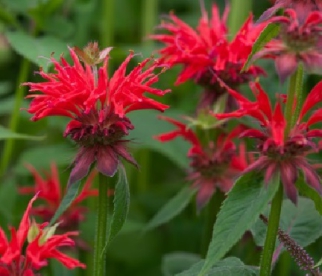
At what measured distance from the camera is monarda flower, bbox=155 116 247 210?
4.15ft

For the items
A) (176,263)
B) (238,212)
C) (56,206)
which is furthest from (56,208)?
(238,212)

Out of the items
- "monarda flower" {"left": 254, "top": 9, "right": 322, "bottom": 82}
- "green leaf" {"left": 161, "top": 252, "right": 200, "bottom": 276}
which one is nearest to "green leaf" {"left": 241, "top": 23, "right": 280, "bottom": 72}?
"monarda flower" {"left": 254, "top": 9, "right": 322, "bottom": 82}

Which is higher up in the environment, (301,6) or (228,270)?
(301,6)

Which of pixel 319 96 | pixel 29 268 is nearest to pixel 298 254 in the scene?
pixel 319 96

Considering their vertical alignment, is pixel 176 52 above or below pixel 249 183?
above

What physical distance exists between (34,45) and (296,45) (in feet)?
1.65

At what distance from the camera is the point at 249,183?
2.97 feet

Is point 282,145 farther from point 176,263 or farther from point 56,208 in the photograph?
point 56,208

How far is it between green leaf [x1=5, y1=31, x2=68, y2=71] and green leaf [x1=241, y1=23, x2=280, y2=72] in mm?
403

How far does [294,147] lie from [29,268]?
1.08 feet

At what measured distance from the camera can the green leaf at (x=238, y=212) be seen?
0.84 metres

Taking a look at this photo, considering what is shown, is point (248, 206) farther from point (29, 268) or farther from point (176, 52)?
point (176, 52)

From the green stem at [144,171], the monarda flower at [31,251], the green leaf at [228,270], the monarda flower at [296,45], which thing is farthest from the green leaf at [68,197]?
the green stem at [144,171]

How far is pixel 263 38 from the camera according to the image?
88 centimetres
